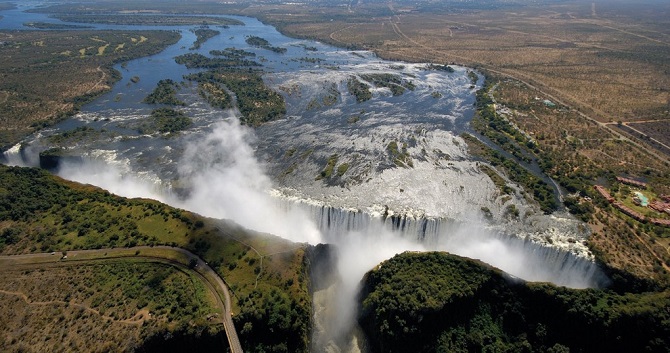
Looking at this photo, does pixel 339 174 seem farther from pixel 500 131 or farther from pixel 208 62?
pixel 208 62

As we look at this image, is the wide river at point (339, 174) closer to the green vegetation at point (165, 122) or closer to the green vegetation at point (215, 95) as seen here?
the green vegetation at point (165, 122)

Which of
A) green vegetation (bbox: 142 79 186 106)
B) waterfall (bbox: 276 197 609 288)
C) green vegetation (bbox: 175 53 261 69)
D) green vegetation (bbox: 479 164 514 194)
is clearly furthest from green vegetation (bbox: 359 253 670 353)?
green vegetation (bbox: 175 53 261 69)

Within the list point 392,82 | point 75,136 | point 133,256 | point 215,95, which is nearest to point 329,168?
point 133,256

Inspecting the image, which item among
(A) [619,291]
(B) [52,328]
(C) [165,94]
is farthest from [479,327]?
(C) [165,94]

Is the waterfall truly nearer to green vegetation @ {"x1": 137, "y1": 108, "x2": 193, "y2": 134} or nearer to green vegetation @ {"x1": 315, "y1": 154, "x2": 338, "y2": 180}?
green vegetation @ {"x1": 315, "y1": 154, "x2": 338, "y2": 180}

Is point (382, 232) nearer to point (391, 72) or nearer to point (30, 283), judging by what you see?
point (30, 283)

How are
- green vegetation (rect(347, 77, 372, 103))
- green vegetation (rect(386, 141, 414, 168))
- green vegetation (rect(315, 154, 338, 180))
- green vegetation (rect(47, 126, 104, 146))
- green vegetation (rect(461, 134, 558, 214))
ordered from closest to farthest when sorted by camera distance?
green vegetation (rect(461, 134, 558, 214))
green vegetation (rect(315, 154, 338, 180))
green vegetation (rect(386, 141, 414, 168))
green vegetation (rect(47, 126, 104, 146))
green vegetation (rect(347, 77, 372, 103))
